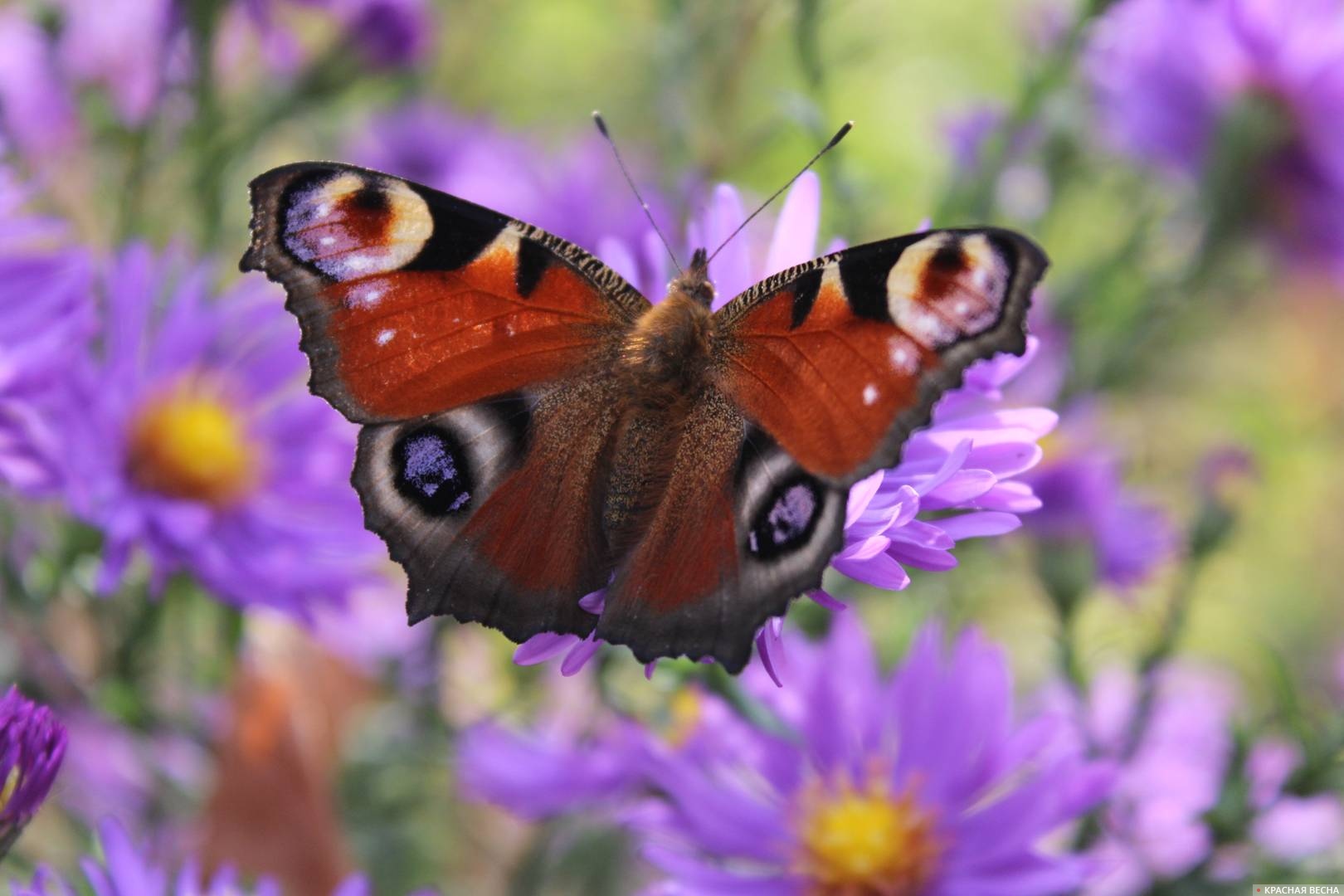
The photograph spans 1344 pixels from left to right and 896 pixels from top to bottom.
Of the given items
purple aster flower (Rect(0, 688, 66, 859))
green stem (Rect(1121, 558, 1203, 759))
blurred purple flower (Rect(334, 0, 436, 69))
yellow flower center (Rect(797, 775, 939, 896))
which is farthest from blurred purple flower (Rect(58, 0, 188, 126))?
green stem (Rect(1121, 558, 1203, 759))

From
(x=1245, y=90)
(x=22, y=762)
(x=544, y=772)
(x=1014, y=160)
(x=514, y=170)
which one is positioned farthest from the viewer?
(x=514, y=170)

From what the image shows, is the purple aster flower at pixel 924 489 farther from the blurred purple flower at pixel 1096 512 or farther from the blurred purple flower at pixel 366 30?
the blurred purple flower at pixel 366 30

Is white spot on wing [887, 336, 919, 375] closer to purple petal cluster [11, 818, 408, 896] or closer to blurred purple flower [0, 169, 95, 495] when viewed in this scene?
purple petal cluster [11, 818, 408, 896]

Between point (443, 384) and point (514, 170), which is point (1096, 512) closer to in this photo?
Answer: point (443, 384)

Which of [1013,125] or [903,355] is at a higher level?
[1013,125]

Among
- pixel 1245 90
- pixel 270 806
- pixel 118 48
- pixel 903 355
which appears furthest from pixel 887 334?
pixel 118 48

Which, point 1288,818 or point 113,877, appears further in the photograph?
point 1288,818
